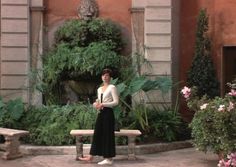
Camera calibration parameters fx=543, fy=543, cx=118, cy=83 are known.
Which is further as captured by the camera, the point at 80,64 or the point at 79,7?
the point at 79,7

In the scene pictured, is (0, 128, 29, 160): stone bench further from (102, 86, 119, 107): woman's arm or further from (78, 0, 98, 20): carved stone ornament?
(78, 0, 98, 20): carved stone ornament

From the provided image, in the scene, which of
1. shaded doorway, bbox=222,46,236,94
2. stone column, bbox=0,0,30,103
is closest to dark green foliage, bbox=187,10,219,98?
shaded doorway, bbox=222,46,236,94

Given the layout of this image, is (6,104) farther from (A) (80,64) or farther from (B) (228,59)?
(B) (228,59)

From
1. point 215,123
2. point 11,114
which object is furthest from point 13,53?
point 215,123

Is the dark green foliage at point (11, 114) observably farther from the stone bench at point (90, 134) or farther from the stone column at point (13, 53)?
the stone bench at point (90, 134)

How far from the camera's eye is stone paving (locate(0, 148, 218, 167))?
1046 cm

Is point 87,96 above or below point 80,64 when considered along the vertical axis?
below

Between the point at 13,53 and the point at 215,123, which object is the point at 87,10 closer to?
the point at 13,53

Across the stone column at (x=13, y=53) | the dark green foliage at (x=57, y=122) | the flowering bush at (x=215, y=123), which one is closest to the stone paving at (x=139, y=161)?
the flowering bush at (x=215, y=123)

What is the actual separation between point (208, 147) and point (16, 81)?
5835 millimetres

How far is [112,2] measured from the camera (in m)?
15.1

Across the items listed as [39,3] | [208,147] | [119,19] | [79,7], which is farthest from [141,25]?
[208,147]

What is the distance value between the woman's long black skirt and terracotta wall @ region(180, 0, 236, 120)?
570 cm

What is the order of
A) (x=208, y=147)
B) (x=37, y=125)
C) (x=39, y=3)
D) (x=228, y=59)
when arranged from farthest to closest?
1. (x=228, y=59)
2. (x=39, y=3)
3. (x=37, y=125)
4. (x=208, y=147)
